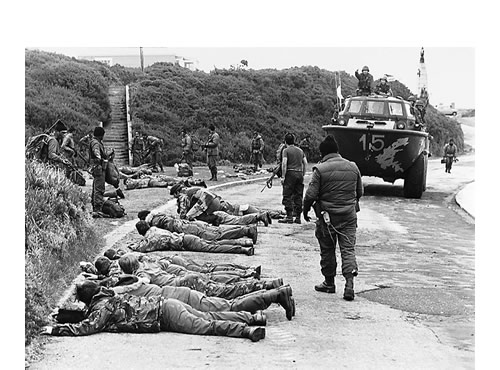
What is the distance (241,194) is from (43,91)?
884 centimetres

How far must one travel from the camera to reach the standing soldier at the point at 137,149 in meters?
24.0

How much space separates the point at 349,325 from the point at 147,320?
74.1 inches

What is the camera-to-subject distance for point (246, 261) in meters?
10.3

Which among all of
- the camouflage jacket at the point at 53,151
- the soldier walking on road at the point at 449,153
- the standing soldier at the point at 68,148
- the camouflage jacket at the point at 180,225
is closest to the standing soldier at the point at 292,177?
the camouflage jacket at the point at 180,225

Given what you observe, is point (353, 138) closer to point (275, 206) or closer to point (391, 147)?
point (391, 147)

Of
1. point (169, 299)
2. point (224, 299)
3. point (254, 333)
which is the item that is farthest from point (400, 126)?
point (254, 333)

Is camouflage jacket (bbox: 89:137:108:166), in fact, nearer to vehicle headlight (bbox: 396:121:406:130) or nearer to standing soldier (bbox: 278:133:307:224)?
standing soldier (bbox: 278:133:307:224)

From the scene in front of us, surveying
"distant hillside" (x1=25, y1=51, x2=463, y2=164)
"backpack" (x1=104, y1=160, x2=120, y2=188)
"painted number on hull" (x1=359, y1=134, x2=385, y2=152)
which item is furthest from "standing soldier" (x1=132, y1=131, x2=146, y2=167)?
"backpack" (x1=104, y1=160, x2=120, y2=188)

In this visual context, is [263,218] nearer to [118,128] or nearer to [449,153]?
[118,128]

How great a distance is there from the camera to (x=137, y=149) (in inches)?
973

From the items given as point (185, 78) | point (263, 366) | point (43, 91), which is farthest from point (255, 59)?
point (185, 78)

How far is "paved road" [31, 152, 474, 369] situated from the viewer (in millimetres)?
6227

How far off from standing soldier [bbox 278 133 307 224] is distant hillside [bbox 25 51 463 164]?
8772mm

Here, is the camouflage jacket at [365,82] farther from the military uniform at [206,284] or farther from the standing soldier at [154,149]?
the military uniform at [206,284]
